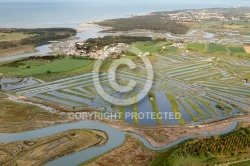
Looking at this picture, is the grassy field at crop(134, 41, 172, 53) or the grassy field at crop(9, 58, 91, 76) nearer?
the grassy field at crop(9, 58, 91, 76)

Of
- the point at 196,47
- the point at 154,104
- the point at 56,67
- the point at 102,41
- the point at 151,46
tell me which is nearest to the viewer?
the point at 154,104

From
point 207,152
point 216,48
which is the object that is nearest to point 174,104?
point 207,152

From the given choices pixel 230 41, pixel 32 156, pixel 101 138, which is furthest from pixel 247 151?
pixel 230 41

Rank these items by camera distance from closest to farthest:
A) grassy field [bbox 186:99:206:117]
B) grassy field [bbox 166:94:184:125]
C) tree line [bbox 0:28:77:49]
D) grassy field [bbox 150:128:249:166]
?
grassy field [bbox 150:128:249:166], grassy field [bbox 166:94:184:125], grassy field [bbox 186:99:206:117], tree line [bbox 0:28:77:49]

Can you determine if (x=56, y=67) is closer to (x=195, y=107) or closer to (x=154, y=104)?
(x=154, y=104)

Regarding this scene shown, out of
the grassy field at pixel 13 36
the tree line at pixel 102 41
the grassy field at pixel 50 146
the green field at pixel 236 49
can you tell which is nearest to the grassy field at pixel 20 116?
the grassy field at pixel 50 146

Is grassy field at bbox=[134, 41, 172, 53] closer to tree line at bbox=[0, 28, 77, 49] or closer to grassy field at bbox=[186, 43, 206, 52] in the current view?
grassy field at bbox=[186, 43, 206, 52]

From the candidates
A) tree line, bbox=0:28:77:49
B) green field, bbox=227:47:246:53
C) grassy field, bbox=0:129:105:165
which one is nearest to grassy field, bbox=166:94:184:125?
grassy field, bbox=0:129:105:165

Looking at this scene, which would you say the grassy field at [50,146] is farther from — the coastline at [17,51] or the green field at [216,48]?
the green field at [216,48]
